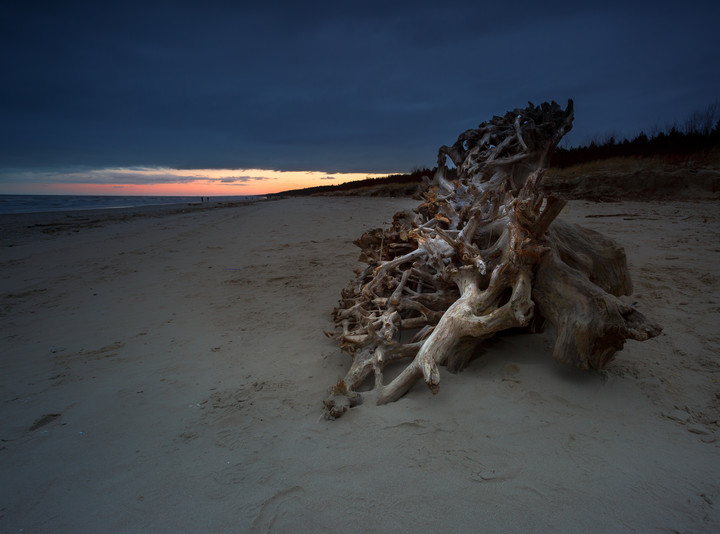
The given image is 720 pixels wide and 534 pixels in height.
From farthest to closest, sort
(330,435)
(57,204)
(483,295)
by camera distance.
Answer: (57,204), (483,295), (330,435)

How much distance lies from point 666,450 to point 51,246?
459 inches

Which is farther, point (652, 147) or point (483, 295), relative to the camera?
point (652, 147)

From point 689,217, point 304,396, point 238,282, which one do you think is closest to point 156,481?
point 304,396

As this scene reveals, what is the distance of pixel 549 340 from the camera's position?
8.27 feet

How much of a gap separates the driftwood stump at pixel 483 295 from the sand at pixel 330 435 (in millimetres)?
189

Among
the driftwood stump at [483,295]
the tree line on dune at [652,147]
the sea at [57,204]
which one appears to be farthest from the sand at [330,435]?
the sea at [57,204]

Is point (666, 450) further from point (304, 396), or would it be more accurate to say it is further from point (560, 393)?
point (304, 396)

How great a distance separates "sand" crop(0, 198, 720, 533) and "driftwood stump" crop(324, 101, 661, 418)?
189 mm

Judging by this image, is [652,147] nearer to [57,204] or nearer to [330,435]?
[330,435]

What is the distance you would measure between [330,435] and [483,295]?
1304 millimetres

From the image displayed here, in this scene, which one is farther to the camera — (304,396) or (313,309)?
(313,309)

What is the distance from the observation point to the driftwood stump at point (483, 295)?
79.0 inches

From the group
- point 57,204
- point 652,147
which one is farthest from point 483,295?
point 57,204

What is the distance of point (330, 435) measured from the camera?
1841 mm
